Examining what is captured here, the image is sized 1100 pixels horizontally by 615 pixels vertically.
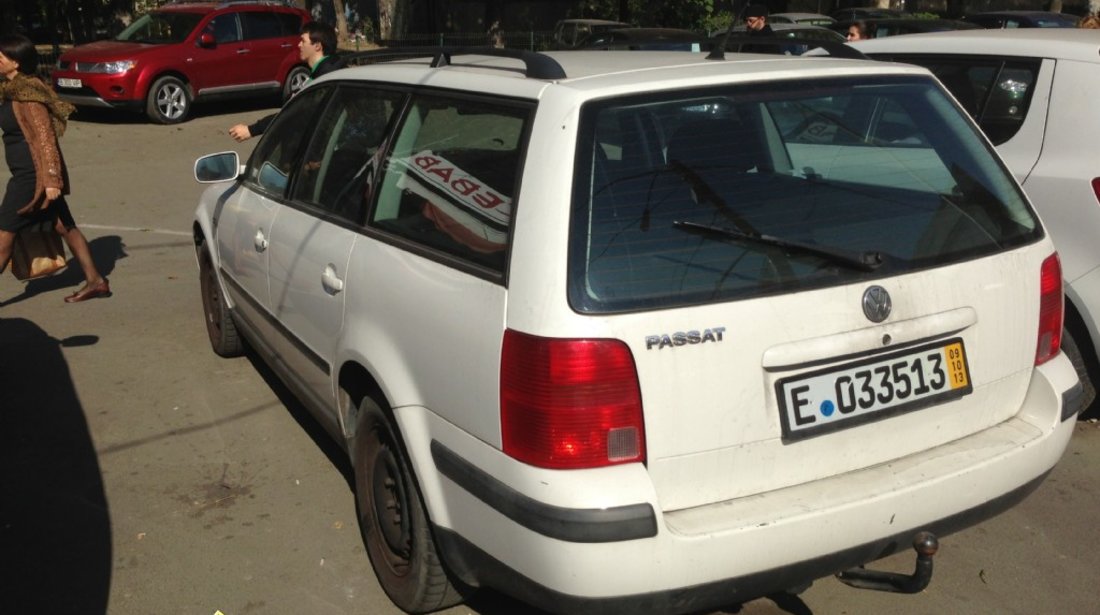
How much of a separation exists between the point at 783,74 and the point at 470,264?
107 cm

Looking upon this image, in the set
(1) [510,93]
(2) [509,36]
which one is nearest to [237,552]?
(1) [510,93]

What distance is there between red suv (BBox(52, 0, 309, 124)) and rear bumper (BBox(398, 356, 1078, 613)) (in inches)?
564

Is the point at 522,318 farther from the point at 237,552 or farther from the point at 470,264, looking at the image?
the point at 237,552

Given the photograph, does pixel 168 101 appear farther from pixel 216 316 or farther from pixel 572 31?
pixel 216 316

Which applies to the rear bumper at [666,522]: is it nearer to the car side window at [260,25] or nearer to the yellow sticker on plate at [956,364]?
the yellow sticker on plate at [956,364]

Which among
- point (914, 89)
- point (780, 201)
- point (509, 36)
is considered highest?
point (914, 89)

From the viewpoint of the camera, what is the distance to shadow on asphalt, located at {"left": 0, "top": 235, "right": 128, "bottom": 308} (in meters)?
7.91

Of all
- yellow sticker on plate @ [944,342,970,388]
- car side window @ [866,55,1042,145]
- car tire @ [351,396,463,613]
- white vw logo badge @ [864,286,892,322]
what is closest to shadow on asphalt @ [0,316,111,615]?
car tire @ [351,396,463,613]

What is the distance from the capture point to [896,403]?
3064 mm

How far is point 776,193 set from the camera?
3096mm

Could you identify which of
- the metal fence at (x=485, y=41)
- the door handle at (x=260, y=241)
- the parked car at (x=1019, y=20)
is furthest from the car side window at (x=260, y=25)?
the parked car at (x=1019, y=20)

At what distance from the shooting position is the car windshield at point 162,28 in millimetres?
16797

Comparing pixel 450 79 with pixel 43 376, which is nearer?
pixel 450 79

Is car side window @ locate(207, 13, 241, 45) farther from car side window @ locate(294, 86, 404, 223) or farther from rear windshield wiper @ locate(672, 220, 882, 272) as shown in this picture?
rear windshield wiper @ locate(672, 220, 882, 272)
